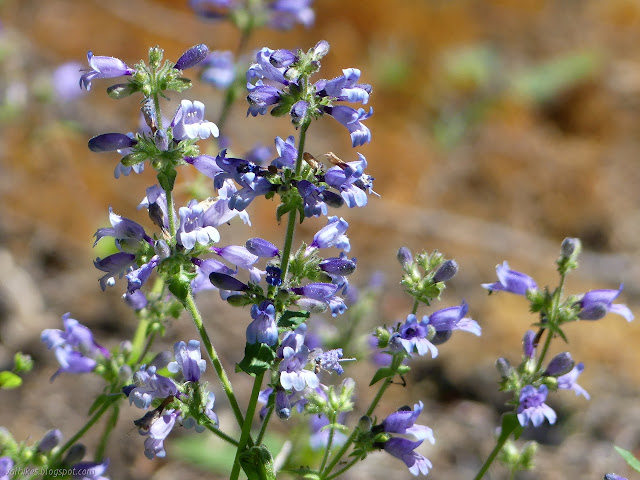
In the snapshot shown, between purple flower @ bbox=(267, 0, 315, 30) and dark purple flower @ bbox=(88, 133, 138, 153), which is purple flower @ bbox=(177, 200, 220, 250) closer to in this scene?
dark purple flower @ bbox=(88, 133, 138, 153)

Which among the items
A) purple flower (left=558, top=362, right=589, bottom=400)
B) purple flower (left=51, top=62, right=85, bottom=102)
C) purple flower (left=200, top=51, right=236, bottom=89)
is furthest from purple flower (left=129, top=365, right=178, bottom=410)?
purple flower (left=51, top=62, right=85, bottom=102)

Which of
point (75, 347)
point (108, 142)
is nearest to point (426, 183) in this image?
point (75, 347)

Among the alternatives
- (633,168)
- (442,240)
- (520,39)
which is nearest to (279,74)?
(442,240)

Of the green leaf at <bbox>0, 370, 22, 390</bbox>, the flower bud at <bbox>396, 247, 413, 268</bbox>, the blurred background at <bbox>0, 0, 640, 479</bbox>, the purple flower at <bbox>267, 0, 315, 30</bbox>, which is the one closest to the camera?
the flower bud at <bbox>396, 247, 413, 268</bbox>

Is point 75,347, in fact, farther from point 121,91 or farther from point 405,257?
point 405,257

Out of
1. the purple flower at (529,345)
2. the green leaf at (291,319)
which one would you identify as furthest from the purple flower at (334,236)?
the purple flower at (529,345)

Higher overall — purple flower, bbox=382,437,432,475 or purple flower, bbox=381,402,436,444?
purple flower, bbox=381,402,436,444
